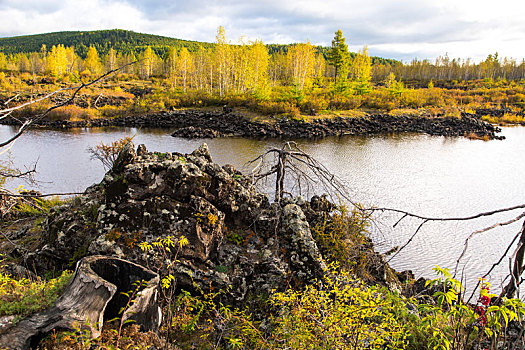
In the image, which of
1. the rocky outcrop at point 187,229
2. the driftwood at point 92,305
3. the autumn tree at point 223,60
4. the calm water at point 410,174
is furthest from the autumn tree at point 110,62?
the driftwood at point 92,305

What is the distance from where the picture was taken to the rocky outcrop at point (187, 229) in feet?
13.3

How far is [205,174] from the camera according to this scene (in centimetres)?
462

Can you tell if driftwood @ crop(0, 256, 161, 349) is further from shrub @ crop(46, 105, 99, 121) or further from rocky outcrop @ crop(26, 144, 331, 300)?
shrub @ crop(46, 105, 99, 121)

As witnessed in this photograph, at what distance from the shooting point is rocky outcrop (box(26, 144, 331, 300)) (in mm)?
4047

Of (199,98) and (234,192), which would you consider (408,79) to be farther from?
(234,192)

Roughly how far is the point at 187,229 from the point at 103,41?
17648 cm

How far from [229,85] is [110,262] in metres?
50.8

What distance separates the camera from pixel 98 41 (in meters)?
152

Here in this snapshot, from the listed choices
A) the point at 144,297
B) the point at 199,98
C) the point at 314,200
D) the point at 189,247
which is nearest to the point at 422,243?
the point at 314,200

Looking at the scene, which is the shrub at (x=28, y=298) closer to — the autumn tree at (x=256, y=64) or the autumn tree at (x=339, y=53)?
the autumn tree at (x=256, y=64)

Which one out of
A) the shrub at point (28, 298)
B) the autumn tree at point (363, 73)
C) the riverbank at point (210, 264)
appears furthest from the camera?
the autumn tree at point (363, 73)

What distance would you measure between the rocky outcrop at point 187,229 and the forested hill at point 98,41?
5597 inches

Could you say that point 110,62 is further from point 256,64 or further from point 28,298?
point 28,298

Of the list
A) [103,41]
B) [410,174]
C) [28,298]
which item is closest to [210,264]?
[28,298]
